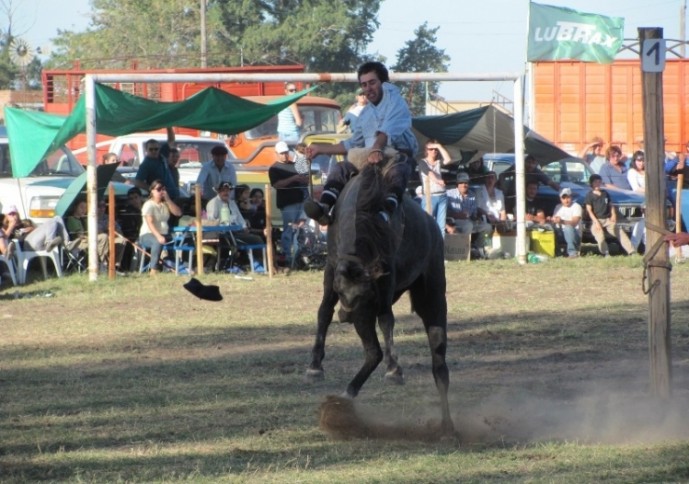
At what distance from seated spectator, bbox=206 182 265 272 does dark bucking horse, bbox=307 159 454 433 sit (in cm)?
937

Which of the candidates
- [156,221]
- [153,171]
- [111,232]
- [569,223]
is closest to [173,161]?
[153,171]

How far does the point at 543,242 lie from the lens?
20.9 meters

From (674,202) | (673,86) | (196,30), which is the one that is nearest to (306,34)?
(196,30)

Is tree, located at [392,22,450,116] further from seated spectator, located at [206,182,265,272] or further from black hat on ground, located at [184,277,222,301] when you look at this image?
black hat on ground, located at [184,277,222,301]

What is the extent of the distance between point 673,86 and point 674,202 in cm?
1259

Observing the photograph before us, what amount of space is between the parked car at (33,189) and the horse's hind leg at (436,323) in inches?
427

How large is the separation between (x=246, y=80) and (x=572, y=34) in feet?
45.0

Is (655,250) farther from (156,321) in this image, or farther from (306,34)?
(306,34)

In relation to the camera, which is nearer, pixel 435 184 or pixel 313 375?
pixel 313 375

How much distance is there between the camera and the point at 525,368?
34.9 ft

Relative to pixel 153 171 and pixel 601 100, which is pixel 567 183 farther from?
pixel 601 100

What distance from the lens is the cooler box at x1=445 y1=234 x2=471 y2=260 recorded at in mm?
20328

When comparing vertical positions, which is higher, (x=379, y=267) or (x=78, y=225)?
(x=78, y=225)

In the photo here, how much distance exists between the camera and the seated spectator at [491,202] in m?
21.1
